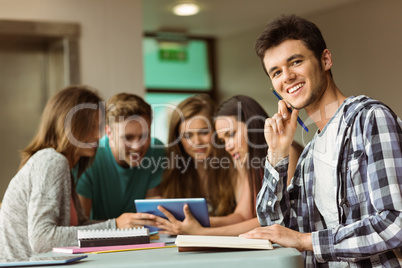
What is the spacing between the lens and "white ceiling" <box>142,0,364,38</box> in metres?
3.68

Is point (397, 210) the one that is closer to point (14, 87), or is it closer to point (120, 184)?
point (120, 184)

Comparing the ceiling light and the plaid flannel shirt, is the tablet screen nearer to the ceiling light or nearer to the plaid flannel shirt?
the plaid flannel shirt

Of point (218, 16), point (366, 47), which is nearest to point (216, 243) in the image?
point (366, 47)

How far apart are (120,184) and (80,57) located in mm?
1203

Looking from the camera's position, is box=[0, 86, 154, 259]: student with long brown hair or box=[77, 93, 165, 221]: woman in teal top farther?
box=[77, 93, 165, 221]: woman in teal top

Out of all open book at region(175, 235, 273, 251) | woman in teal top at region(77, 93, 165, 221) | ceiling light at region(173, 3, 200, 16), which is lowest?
open book at region(175, 235, 273, 251)

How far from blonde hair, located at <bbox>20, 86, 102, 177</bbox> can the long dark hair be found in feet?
2.22

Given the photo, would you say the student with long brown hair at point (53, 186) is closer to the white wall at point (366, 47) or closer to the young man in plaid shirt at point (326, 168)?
the young man in plaid shirt at point (326, 168)

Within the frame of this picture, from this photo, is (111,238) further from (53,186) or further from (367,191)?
(367,191)

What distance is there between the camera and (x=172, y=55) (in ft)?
14.3

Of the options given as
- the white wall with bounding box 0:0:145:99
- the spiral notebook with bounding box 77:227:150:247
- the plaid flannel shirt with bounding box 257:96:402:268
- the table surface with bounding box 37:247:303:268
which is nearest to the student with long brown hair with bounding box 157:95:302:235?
the spiral notebook with bounding box 77:227:150:247

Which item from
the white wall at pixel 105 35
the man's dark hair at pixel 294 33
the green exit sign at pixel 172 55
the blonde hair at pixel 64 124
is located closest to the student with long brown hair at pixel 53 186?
the blonde hair at pixel 64 124

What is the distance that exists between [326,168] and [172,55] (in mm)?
2873

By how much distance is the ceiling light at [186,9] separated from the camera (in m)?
4.05
